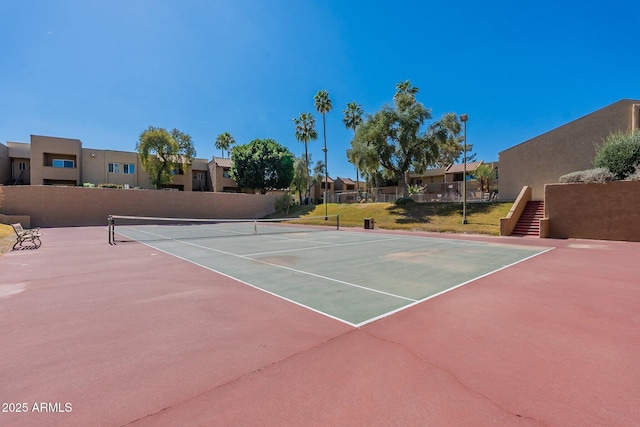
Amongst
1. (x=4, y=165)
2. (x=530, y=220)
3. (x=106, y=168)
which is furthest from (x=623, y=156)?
(x=4, y=165)

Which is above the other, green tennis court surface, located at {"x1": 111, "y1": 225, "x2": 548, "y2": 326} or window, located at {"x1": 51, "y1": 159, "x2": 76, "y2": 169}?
window, located at {"x1": 51, "y1": 159, "x2": 76, "y2": 169}

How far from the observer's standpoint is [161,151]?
43.2 metres

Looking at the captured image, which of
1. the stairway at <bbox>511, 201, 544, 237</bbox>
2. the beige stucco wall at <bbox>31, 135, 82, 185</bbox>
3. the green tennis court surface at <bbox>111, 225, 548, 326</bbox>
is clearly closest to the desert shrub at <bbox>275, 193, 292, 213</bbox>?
the beige stucco wall at <bbox>31, 135, 82, 185</bbox>

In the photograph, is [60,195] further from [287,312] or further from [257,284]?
[287,312]

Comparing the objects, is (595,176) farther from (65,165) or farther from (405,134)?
(65,165)

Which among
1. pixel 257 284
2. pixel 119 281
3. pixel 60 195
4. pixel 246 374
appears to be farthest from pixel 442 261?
pixel 60 195

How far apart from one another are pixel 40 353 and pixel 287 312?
361 cm

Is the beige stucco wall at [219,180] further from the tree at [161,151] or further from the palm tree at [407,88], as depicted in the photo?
the palm tree at [407,88]

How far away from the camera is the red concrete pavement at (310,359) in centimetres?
285

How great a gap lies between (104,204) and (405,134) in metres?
35.6

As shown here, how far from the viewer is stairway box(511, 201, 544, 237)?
68.9ft

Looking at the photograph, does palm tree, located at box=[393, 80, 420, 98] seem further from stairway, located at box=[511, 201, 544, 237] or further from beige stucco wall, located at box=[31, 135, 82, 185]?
→ beige stucco wall, located at box=[31, 135, 82, 185]

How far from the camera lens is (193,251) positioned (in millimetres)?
13469

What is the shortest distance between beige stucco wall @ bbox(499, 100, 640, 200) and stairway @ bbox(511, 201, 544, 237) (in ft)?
11.4
